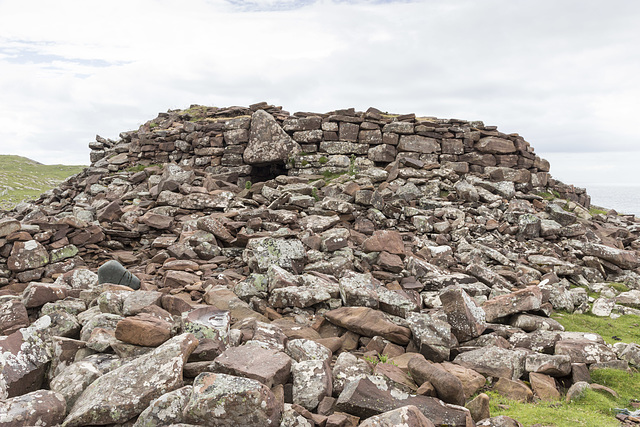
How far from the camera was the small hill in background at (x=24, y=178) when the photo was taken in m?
51.3

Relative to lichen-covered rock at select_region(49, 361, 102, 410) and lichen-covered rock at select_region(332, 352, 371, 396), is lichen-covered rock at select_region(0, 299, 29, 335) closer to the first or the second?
lichen-covered rock at select_region(49, 361, 102, 410)

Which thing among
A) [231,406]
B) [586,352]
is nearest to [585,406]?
[586,352]

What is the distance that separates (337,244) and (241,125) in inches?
415

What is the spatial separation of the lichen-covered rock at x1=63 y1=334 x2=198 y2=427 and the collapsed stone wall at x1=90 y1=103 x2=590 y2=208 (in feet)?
46.9

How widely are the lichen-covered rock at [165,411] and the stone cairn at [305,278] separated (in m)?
0.02

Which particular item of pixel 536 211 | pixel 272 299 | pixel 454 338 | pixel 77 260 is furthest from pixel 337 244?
pixel 536 211

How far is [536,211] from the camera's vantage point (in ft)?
56.6

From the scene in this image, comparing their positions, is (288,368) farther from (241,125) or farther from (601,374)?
(241,125)

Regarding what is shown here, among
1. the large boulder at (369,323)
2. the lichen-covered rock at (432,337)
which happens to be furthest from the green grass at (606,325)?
the large boulder at (369,323)

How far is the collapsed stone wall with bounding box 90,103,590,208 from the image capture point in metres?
19.6

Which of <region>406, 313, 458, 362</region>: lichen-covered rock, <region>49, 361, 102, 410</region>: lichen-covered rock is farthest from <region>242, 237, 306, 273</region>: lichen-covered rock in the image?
<region>49, 361, 102, 410</region>: lichen-covered rock

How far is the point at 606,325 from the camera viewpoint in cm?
1064

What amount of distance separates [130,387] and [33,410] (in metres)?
1.14

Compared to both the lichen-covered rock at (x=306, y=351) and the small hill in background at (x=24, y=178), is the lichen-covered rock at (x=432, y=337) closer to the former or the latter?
the lichen-covered rock at (x=306, y=351)
